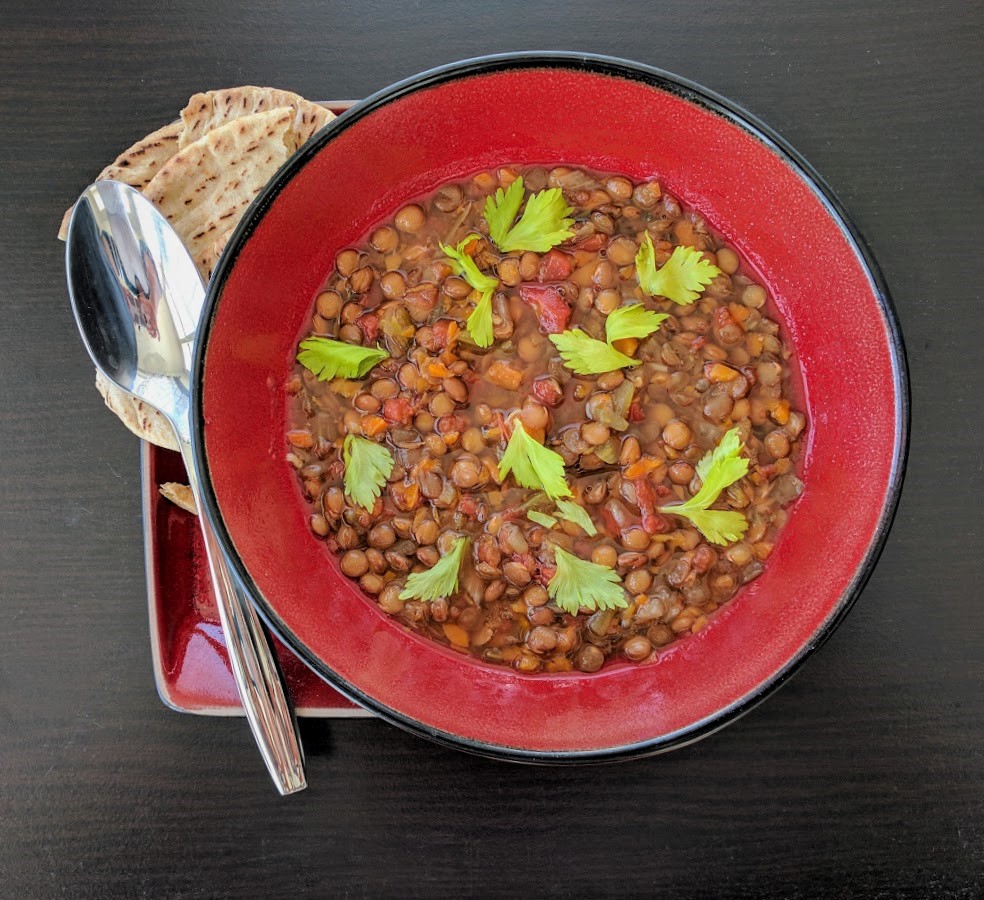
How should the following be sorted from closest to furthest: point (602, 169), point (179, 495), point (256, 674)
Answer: point (256, 674) < point (179, 495) < point (602, 169)

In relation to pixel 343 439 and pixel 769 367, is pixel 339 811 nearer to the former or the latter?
pixel 343 439

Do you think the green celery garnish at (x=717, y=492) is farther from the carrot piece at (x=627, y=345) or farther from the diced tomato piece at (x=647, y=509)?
the carrot piece at (x=627, y=345)

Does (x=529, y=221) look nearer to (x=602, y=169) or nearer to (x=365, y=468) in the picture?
(x=602, y=169)

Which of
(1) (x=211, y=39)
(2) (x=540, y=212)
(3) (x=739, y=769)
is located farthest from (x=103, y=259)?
(3) (x=739, y=769)

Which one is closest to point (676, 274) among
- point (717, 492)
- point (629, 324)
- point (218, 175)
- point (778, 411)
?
point (629, 324)

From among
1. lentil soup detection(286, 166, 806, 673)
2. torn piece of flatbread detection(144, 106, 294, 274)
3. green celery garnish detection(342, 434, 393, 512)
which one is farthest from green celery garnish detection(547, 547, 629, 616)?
torn piece of flatbread detection(144, 106, 294, 274)

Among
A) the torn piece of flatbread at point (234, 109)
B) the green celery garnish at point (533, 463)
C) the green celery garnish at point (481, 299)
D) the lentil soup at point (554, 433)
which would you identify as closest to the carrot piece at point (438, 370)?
the lentil soup at point (554, 433)
